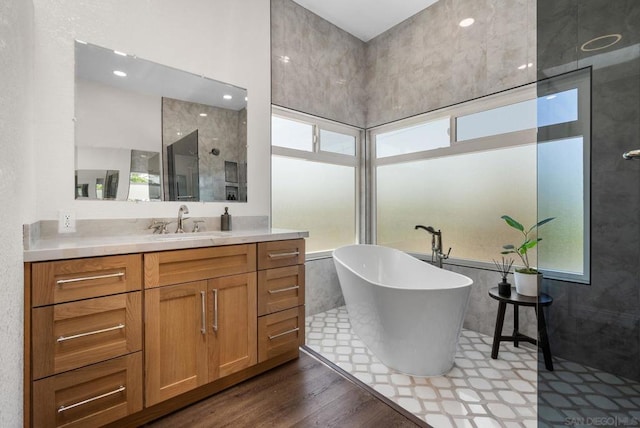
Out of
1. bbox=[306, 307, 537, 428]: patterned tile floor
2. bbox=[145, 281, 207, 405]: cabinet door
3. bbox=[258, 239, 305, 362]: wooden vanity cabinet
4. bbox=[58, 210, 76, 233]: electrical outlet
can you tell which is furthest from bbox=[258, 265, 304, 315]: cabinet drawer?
bbox=[58, 210, 76, 233]: electrical outlet

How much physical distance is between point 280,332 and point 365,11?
310cm

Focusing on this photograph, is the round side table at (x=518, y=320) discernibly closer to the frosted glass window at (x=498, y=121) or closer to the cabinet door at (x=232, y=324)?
the frosted glass window at (x=498, y=121)

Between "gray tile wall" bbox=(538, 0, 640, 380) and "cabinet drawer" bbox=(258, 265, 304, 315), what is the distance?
1.48 meters

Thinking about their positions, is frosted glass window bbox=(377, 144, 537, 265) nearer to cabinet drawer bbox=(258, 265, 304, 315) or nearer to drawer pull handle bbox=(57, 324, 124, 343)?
cabinet drawer bbox=(258, 265, 304, 315)

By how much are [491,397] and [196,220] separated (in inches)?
87.1

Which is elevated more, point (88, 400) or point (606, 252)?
point (606, 252)

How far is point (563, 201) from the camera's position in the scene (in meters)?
1.36

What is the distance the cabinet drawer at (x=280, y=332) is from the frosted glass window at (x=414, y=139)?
2.09 metres

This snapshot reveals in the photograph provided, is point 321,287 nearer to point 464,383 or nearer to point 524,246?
point 464,383

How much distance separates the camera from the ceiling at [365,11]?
2.79 metres

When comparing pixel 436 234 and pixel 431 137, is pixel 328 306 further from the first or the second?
pixel 431 137

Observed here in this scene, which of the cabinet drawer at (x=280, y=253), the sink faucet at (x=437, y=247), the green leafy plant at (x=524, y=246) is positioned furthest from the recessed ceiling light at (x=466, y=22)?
the cabinet drawer at (x=280, y=253)

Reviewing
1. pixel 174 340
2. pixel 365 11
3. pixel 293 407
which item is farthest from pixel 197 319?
pixel 365 11

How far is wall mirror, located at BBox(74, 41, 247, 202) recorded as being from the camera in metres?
1.74
